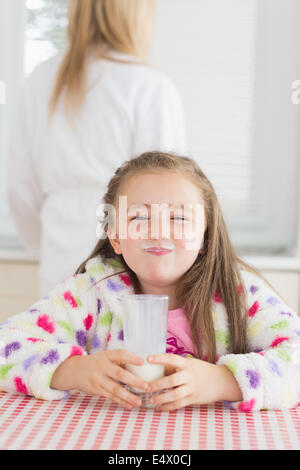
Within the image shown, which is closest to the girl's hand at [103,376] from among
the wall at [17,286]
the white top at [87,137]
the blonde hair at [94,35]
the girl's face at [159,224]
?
the girl's face at [159,224]

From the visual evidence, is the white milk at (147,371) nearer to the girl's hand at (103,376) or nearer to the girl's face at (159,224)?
the girl's hand at (103,376)

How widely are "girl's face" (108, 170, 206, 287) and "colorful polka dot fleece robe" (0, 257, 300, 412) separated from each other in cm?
11

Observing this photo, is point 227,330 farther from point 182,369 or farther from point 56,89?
point 56,89

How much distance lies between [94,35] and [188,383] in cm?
120

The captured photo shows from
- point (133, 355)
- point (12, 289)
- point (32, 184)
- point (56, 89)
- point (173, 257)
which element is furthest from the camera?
point (12, 289)

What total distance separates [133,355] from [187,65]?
180cm

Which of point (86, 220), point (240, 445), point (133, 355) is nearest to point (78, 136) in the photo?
point (86, 220)

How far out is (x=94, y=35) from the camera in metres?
1.78


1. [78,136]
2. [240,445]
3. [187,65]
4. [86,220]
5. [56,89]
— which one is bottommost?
[240,445]

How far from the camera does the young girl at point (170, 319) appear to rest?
34.8 inches

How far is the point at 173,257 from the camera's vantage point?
1.07 m

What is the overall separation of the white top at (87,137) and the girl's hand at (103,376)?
868 millimetres

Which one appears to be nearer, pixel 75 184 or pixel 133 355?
pixel 133 355

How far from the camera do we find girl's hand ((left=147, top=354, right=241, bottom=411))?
2.77ft
